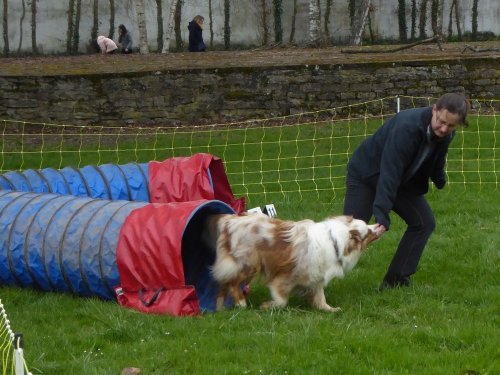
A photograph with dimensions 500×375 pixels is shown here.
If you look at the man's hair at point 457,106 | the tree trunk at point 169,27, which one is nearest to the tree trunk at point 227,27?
the tree trunk at point 169,27

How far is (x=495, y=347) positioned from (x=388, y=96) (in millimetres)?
12003

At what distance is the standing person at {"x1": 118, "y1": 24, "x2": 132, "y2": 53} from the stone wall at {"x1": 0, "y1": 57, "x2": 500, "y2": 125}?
25.9ft

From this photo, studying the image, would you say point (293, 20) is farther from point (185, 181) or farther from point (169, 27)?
point (185, 181)

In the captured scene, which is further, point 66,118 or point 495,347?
point 66,118

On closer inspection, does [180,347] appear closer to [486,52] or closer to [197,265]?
[197,265]

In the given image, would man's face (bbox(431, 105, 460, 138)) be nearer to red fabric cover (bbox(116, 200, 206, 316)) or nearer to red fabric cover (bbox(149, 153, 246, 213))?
red fabric cover (bbox(116, 200, 206, 316))

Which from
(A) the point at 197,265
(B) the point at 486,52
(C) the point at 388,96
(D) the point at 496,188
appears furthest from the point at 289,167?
(B) the point at 486,52

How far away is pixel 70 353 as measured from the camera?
599 cm

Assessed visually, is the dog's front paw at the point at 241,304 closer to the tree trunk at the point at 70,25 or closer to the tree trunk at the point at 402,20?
the tree trunk at the point at 70,25

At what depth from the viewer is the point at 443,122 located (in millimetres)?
6562

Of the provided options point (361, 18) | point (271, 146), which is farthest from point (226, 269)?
point (361, 18)

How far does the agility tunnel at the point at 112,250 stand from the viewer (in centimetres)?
696

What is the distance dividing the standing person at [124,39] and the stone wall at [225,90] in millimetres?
7894

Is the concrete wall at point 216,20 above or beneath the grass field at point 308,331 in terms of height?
above
